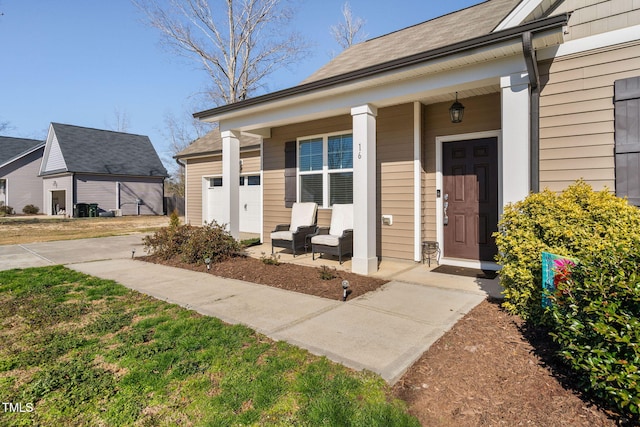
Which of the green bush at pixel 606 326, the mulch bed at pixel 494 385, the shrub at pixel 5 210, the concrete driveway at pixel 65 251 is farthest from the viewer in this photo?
the shrub at pixel 5 210

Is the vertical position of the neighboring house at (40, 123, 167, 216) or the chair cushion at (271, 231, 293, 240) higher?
the neighboring house at (40, 123, 167, 216)

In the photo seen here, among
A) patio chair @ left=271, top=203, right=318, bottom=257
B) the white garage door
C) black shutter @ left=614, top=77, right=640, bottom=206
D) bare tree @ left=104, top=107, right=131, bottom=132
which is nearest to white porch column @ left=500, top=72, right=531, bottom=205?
black shutter @ left=614, top=77, right=640, bottom=206

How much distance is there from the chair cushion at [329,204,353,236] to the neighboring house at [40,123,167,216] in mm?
20221

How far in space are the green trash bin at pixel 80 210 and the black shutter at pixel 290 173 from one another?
18.1 m

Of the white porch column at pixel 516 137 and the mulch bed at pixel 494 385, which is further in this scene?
the white porch column at pixel 516 137

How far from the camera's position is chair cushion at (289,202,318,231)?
7.28m

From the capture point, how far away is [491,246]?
5453mm

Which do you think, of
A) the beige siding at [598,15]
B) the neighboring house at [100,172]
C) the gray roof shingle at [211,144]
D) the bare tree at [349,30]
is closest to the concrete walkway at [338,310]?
the beige siding at [598,15]

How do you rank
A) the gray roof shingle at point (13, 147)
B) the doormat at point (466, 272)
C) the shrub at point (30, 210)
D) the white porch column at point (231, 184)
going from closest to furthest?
the doormat at point (466, 272), the white porch column at point (231, 184), the shrub at point (30, 210), the gray roof shingle at point (13, 147)

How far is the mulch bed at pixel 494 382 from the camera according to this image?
193cm

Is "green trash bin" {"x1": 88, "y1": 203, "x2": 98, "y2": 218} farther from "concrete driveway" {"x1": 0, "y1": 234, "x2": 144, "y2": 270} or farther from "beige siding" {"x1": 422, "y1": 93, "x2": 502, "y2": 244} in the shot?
"beige siding" {"x1": 422, "y1": 93, "x2": 502, "y2": 244}

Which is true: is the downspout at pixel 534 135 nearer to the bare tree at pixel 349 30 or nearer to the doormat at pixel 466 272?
the doormat at pixel 466 272

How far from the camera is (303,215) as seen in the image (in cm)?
737

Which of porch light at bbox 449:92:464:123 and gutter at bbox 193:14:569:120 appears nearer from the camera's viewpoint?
gutter at bbox 193:14:569:120
